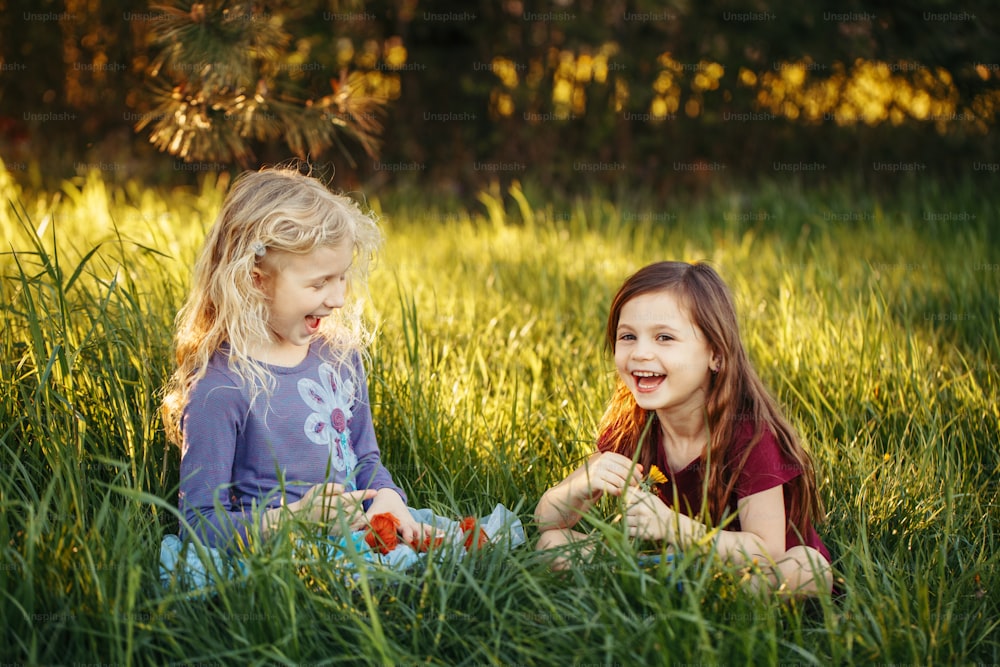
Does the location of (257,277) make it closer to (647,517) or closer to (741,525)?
(647,517)

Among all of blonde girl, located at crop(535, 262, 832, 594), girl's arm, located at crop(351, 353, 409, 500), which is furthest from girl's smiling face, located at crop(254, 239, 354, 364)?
blonde girl, located at crop(535, 262, 832, 594)

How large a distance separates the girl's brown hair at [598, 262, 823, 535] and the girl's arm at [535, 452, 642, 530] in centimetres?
12

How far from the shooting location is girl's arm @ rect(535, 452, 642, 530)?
211 centimetres

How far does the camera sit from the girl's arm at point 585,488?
2109mm

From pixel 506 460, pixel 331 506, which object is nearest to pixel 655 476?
pixel 506 460

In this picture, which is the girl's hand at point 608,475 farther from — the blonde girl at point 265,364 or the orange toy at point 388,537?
the blonde girl at point 265,364

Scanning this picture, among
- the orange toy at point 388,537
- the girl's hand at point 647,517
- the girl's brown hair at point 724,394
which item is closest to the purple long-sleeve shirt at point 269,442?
the orange toy at point 388,537

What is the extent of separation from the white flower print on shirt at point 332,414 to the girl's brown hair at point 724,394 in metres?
0.74

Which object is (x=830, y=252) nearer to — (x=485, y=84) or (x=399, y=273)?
(x=399, y=273)

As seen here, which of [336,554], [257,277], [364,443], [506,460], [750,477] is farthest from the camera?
[506,460]

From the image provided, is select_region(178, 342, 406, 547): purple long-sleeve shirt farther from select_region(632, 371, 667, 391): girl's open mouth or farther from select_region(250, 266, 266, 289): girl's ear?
select_region(632, 371, 667, 391): girl's open mouth

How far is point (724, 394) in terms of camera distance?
222cm

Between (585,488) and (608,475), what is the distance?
0.08 metres

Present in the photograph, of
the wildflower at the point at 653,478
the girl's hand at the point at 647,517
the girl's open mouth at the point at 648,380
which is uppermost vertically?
the girl's open mouth at the point at 648,380
